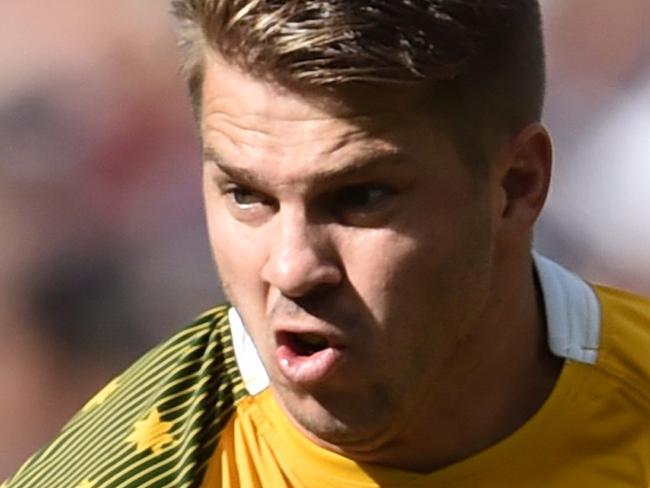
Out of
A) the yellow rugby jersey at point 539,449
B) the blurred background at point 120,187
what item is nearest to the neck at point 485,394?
the yellow rugby jersey at point 539,449

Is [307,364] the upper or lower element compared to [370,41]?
lower

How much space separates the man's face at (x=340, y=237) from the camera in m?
1.19

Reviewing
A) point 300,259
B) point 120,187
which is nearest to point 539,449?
point 300,259

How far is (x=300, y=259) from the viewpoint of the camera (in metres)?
1.17

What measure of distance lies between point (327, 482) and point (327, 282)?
0.87ft

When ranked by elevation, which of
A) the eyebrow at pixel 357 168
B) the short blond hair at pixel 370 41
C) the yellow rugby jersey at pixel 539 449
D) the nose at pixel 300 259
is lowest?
the yellow rugby jersey at pixel 539 449

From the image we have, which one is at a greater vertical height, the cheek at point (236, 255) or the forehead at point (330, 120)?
the forehead at point (330, 120)

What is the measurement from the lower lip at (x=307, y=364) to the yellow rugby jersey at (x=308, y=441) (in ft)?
0.55

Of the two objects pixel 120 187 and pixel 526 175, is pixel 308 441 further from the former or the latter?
pixel 120 187

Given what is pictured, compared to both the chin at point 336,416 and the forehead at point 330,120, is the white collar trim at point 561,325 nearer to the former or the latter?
the chin at point 336,416

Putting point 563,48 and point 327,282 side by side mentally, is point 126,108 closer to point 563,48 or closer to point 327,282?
point 563,48

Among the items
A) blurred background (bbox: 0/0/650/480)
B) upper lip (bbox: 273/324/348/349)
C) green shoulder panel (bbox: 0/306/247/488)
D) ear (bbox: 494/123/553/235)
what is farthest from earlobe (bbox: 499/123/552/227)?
blurred background (bbox: 0/0/650/480)

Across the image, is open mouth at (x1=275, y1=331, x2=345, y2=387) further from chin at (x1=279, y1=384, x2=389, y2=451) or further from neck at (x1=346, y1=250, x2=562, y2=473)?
neck at (x1=346, y1=250, x2=562, y2=473)

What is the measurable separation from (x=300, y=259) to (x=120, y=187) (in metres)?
1.47
